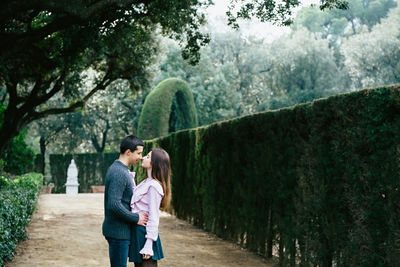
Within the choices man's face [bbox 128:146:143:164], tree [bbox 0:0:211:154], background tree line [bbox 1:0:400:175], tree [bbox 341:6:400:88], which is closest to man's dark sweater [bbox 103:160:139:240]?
man's face [bbox 128:146:143:164]

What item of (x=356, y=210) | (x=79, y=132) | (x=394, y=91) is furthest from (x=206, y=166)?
(x=79, y=132)

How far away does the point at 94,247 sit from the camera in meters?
8.72

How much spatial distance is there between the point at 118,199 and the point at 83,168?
3250cm

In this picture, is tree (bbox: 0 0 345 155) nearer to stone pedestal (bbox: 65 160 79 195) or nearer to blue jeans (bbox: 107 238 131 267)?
blue jeans (bbox: 107 238 131 267)

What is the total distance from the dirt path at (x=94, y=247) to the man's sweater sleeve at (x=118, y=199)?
3937 millimetres

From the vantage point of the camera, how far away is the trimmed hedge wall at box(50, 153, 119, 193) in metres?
34.2

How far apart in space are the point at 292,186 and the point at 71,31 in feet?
26.5

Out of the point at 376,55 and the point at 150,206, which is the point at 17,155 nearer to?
the point at 150,206

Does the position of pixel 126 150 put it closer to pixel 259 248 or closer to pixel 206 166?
pixel 259 248

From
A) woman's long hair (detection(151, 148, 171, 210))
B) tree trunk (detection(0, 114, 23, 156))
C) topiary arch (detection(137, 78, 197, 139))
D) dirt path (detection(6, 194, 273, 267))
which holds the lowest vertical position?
dirt path (detection(6, 194, 273, 267))

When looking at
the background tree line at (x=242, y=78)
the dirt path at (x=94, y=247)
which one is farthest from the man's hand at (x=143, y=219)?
the background tree line at (x=242, y=78)

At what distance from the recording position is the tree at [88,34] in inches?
329

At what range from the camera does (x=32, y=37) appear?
9.43m

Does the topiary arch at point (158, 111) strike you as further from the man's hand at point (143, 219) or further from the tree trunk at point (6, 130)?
the man's hand at point (143, 219)
